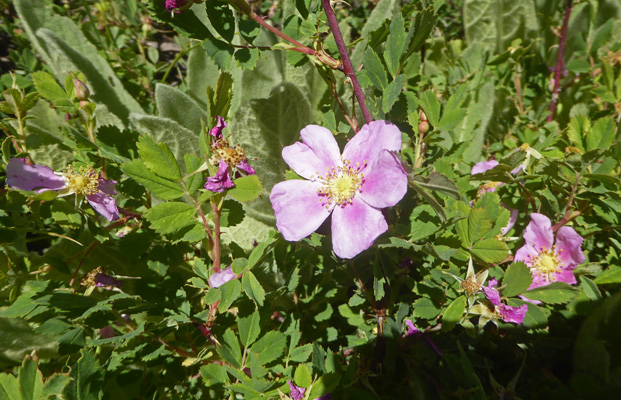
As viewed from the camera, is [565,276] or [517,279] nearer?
[517,279]

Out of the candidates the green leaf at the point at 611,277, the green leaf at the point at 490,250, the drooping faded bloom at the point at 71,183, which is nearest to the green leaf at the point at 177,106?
the drooping faded bloom at the point at 71,183

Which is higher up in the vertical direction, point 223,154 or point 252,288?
point 223,154

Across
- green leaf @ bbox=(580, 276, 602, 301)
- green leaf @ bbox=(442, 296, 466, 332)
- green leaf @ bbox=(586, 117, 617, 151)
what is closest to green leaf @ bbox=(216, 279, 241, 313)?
green leaf @ bbox=(442, 296, 466, 332)

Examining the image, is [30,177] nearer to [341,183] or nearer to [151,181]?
[151,181]

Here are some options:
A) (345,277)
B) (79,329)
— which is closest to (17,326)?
(79,329)

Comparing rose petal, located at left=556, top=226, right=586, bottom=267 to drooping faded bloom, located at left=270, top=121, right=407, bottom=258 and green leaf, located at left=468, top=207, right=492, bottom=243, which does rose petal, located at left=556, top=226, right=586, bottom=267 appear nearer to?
green leaf, located at left=468, top=207, right=492, bottom=243

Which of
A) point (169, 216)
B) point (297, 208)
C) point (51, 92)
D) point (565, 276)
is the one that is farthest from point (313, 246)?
point (51, 92)

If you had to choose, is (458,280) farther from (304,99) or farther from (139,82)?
(139,82)
